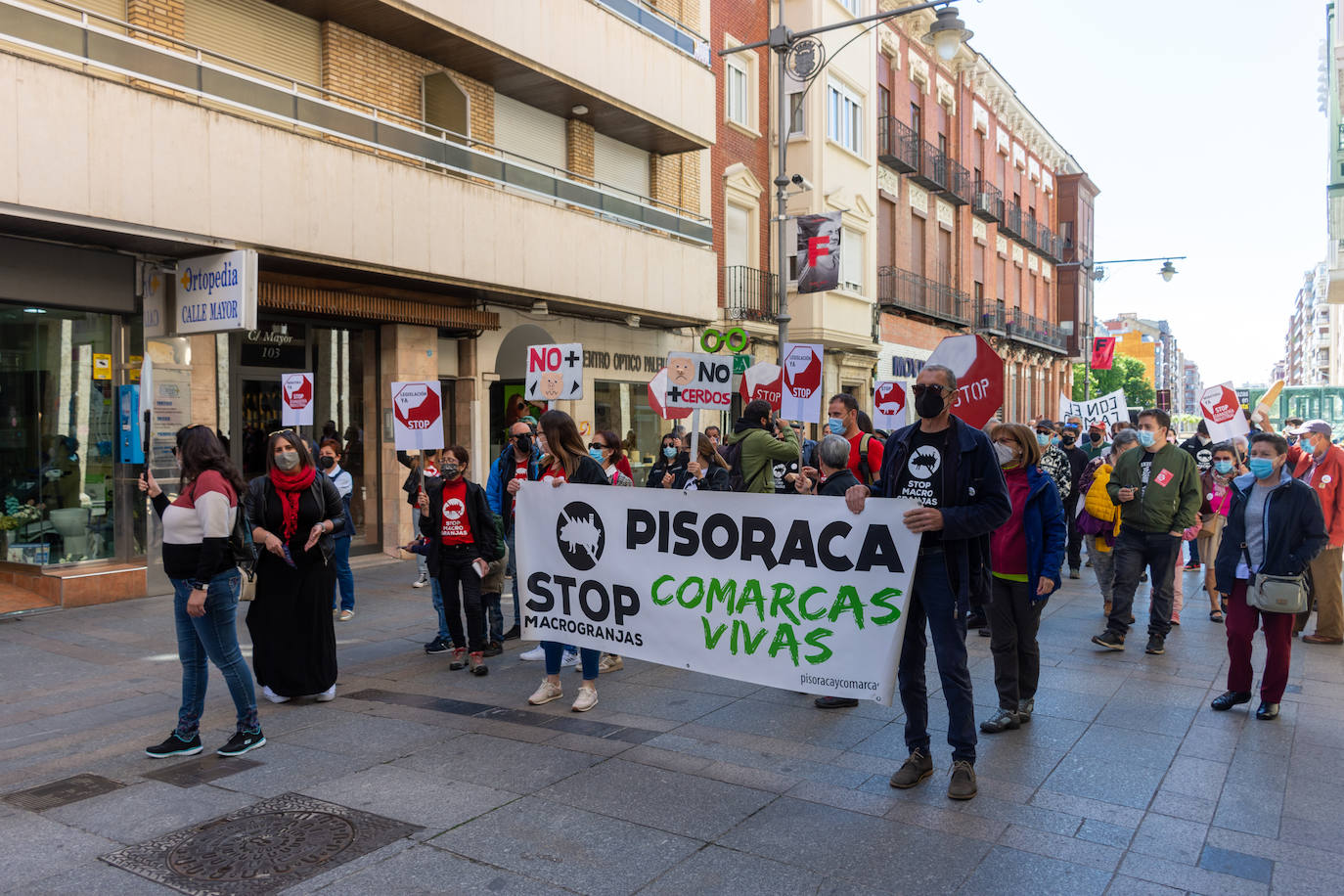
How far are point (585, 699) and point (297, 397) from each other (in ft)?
21.8

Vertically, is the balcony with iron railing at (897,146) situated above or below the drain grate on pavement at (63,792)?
above

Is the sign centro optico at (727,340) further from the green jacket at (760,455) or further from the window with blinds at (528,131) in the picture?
the green jacket at (760,455)

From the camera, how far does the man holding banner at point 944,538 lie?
4773 millimetres

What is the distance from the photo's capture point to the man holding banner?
477cm

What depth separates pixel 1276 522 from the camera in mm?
6219

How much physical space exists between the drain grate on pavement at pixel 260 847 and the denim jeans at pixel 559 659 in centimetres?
196

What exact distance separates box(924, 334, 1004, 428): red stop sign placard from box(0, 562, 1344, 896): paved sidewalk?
215cm

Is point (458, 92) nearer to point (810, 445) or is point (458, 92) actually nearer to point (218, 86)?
point (218, 86)

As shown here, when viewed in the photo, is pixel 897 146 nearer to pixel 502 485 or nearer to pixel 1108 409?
pixel 1108 409

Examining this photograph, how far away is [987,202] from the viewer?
38750 mm

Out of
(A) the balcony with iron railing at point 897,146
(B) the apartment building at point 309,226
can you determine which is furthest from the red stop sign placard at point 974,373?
(A) the balcony with iron railing at point 897,146

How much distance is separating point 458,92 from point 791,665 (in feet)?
42.7

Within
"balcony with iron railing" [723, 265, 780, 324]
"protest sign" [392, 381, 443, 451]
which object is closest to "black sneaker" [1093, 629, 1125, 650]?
"protest sign" [392, 381, 443, 451]

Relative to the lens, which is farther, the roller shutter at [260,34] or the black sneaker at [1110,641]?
the roller shutter at [260,34]
